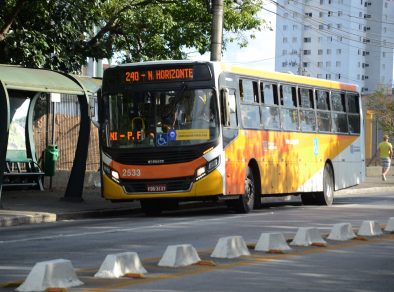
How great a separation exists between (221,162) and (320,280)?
8.33m

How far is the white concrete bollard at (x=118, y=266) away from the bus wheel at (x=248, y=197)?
→ 9.66m

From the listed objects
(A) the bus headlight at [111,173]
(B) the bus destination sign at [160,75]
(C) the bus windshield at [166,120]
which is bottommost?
(A) the bus headlight at [111,173]

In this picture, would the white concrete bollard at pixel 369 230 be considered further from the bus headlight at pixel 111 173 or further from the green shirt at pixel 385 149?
the green shirt at pixel 385 149

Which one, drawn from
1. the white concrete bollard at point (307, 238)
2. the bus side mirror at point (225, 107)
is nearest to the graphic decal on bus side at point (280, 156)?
the bus side mirror at point (225, 107)

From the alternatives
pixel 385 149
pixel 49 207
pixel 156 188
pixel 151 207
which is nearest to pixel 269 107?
pixel 151 207

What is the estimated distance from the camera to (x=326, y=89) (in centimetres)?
2280

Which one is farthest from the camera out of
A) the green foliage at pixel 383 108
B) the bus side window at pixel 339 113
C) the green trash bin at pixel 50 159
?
the green foliage at pixel 383 108

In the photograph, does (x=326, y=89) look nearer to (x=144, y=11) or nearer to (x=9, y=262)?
(x=144, y=11)

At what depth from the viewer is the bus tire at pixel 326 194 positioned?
74.9 feet

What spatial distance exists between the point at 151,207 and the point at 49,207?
7.86 feet

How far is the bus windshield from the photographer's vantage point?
1755 cm

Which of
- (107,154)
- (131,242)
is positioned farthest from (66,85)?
(131,242)

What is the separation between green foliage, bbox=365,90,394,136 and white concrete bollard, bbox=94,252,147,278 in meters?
40.3

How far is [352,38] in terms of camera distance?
123 metres
